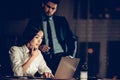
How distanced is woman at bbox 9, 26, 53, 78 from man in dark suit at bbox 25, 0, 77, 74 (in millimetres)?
185

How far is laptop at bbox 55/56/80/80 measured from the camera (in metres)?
5.78

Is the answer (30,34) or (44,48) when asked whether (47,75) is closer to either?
(44,48)

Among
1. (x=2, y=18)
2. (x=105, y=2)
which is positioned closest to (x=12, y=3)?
(x=2, y=18)

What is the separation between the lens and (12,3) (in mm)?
8289

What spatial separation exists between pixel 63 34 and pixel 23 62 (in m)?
1.29

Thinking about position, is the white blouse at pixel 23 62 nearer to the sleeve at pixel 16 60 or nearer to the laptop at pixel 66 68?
the sleeve at pixel 16 60

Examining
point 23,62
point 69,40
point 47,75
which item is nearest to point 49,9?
point 69,40

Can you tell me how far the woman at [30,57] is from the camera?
6.62 metres

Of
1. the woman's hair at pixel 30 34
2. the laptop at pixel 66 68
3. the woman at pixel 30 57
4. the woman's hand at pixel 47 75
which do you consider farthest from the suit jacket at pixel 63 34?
the laptop at pixel 66 68

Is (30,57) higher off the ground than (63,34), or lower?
lower

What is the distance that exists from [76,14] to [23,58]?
385cm

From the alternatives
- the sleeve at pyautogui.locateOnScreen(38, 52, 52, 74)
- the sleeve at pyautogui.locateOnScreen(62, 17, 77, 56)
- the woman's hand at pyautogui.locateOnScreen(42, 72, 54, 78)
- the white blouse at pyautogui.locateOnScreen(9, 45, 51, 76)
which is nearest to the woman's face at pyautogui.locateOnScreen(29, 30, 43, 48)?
the white blouse at pyautogui.locateOnScreen(9, 45, 51, 76)

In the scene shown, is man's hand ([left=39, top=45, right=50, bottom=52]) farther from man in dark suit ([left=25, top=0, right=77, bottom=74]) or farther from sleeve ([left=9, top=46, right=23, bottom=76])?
sleeve ([left=9, top=46, right=23, bottom=76])

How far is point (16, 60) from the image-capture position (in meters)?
6.63
